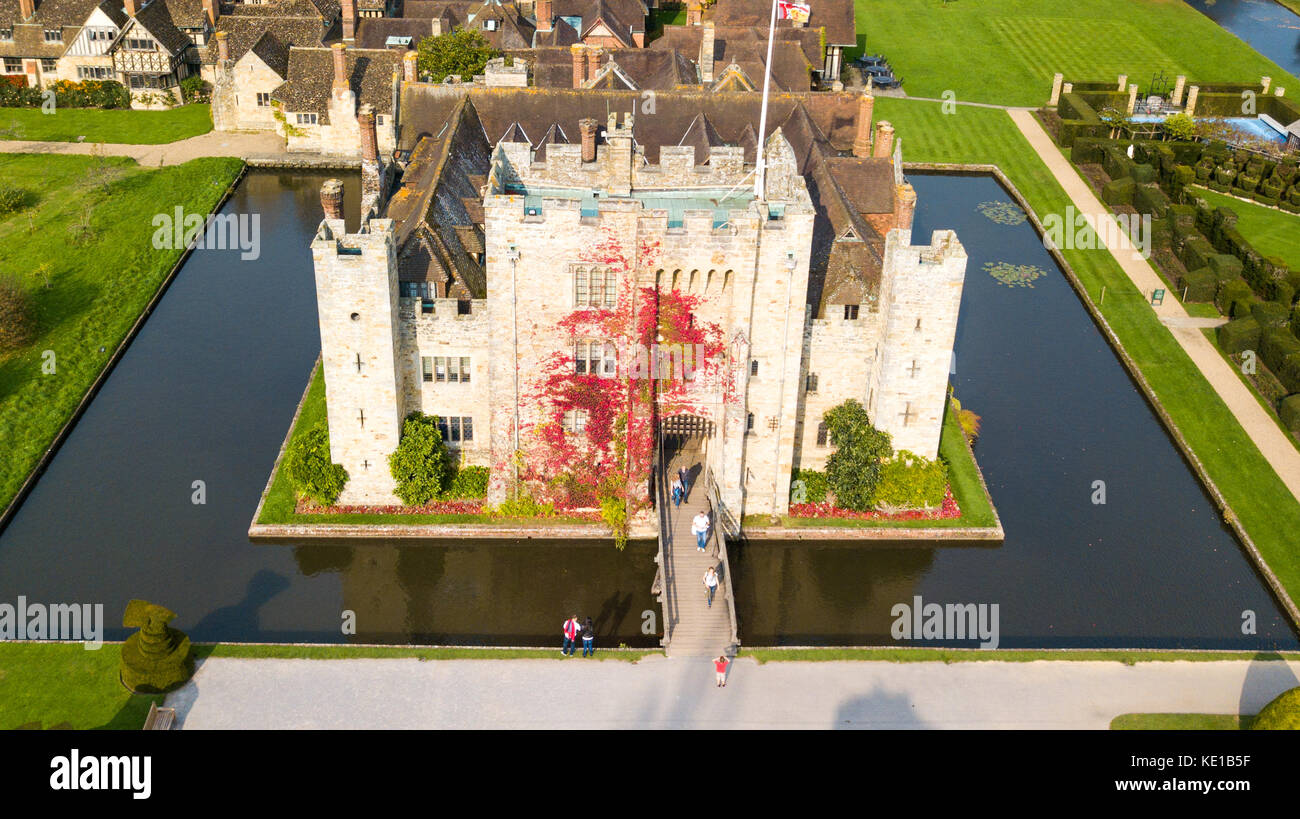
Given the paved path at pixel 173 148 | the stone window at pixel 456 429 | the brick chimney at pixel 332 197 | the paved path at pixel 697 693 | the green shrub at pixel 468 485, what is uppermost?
the brick chimney at pixel 332 197

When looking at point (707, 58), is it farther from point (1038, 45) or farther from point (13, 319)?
point (1038, 45)

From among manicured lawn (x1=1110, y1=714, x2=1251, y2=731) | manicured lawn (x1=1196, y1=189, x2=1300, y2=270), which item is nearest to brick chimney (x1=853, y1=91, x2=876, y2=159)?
manicured lawn (x1=1196, y1=189, x2=1300, y2=270)

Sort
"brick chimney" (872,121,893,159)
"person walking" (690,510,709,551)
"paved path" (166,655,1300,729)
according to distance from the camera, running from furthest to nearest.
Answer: "brick chimney" (872,121,893,159), "person walking" (690,510,709,551), "paved path" (166,655,1300,729)

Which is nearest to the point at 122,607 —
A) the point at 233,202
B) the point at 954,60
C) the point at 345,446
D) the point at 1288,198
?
the point at 345,446

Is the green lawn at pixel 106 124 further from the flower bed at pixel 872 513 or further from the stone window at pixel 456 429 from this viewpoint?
the flower bed at pixel 872 513

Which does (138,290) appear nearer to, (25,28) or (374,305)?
(374,305)

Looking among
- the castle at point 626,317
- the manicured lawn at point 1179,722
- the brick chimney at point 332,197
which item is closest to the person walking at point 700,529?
the castle at point 626,317

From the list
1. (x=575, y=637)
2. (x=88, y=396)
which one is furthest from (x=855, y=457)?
(x=88, y=396)
